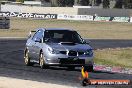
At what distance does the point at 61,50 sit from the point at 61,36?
1.47 meters

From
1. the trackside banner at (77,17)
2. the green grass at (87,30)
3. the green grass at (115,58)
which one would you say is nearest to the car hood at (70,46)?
the green grass at (115,58)

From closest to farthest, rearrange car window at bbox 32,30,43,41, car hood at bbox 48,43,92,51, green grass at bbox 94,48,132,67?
car hood at bbox 48,43,92,51 → car window at bbox 32,30,43,41 → green grass at bbox 94,48,132,67

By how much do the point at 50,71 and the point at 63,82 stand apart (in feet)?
10.8

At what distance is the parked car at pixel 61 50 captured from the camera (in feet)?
53.5

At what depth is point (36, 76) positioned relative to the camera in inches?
572

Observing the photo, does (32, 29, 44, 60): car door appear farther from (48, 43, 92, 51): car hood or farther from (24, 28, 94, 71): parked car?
(48, 43, 92, 51): car hood

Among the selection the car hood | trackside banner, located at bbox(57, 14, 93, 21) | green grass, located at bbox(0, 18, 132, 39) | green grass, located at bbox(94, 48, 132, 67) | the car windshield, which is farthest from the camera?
trackside banner, located at bbox(57, 14, 93, 21)

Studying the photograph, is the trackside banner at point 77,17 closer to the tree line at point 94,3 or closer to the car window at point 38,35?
the tree line at point 94,3

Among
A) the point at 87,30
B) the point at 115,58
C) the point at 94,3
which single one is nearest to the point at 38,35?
the point at 115,58

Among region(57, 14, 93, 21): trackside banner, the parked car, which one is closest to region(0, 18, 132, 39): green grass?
region(57, 14, 93, 21): trackside banner

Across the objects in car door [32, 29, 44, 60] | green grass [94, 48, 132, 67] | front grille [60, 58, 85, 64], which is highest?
car door [32, 29, 44, 60]

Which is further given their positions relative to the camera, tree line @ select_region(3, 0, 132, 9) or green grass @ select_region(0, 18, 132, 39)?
tree line @ select_region(3, 0, 132, 9)

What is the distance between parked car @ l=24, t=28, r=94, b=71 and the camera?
53.5ft

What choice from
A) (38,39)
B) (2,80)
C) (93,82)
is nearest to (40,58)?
(38,39)
